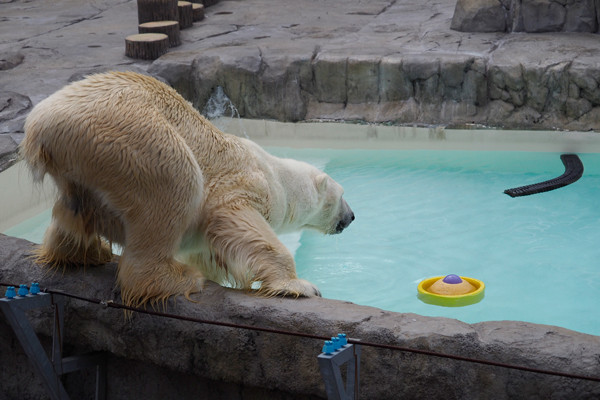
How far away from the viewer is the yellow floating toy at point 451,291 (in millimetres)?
4512

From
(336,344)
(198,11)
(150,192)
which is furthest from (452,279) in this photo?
(198,11)

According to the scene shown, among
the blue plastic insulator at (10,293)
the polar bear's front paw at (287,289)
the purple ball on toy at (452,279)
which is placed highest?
the blue plastic insulator at (10,293)

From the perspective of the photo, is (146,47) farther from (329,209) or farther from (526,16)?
(329,209)

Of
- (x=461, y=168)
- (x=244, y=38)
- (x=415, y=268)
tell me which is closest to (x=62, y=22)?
(x=244, y=38)

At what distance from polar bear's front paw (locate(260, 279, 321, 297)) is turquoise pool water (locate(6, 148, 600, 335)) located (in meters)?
1.74

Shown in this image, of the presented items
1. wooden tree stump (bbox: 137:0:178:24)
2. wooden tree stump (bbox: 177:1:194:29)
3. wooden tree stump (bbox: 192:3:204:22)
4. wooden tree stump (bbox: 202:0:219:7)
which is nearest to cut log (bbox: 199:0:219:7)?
wooden tree stump (bbox: 202:0:219:7)

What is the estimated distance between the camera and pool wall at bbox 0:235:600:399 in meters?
2.45

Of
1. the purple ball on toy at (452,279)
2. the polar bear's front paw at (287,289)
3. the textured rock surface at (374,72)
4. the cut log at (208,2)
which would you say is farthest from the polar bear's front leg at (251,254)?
the cut log at (208,2)

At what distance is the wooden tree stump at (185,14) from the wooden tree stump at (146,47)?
155cm

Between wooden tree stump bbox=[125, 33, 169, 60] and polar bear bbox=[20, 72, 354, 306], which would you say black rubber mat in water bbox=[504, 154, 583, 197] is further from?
wooden tree stump bbox=[125, 33, 169, 60]

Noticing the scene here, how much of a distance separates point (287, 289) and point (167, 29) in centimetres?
639

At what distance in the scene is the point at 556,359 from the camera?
2385mm

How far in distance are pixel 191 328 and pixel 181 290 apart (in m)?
0.16

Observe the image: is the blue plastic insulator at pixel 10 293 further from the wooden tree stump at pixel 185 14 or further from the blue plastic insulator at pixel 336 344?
the wooden tree stump at pixel 185 14
